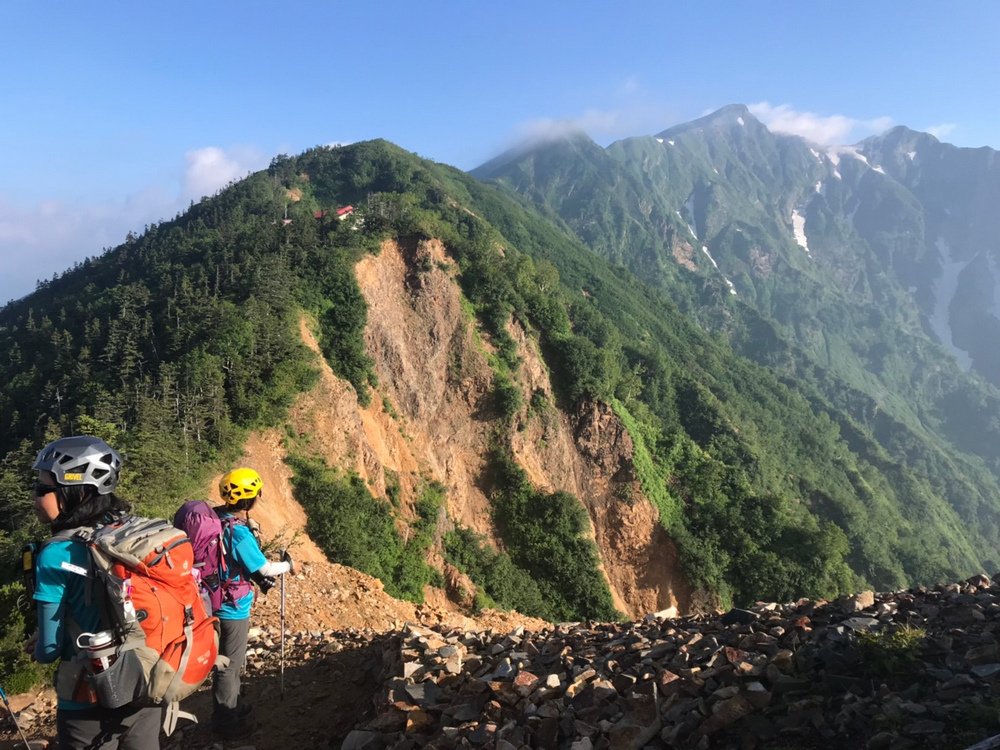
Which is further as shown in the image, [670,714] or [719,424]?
[719,424]

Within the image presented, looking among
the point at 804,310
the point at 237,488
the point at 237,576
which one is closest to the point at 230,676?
the point at 237,576

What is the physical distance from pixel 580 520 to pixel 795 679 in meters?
26.3

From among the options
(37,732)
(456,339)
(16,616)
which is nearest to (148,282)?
(456,339)

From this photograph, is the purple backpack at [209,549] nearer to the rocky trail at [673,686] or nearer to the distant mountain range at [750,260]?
the rocky trail at [673,686]

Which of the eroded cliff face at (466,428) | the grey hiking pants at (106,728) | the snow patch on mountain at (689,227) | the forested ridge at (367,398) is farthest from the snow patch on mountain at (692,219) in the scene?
the grey hiking pants at (106,728)

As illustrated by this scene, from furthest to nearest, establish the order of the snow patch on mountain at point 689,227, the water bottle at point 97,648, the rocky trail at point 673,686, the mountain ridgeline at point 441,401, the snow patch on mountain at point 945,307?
1. the snow patch on mountain at point 689,227
2. the snow patch on mountain at point 945,307
3. the mountain ridgeline at point 441,401
4. the rocky trail at point 673,686
5. the water bottle at point 97,648

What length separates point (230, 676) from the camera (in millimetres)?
6004

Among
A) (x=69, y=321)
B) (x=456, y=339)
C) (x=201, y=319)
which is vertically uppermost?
(x=69, y=321)

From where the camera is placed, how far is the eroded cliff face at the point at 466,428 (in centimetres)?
2972

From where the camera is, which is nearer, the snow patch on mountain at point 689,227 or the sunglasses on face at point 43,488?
the sunglasses on face at point 43,488

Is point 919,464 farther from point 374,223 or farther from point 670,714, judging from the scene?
point 670,714

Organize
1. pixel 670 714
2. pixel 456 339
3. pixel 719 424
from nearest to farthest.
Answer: pixel 670 714 → pixel 456 339 → pixel 719 424

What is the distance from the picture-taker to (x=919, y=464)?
10094cm

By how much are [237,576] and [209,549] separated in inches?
17.1
